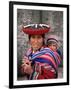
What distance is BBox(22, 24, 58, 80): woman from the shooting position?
194 cm

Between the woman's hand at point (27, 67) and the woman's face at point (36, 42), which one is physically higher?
→ the woman's face at point (36, 42)

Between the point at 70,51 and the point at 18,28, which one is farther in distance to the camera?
the point at 70,51

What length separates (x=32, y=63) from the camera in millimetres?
1954

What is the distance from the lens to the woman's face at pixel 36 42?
1.96 m

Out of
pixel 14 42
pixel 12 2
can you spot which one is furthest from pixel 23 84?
pixel 12 2

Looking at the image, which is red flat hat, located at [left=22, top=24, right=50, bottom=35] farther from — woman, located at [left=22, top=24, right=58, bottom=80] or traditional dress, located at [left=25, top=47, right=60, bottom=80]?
traditional dress, located at [left=25, top=47, right=60, bottom=80]

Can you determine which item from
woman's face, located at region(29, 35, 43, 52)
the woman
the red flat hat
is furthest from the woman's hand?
the red flat hat

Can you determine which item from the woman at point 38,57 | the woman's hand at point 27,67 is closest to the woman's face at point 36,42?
the woman at point 38,57

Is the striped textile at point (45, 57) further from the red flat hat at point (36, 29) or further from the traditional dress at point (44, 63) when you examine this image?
the red flat hat at point (36, 29)

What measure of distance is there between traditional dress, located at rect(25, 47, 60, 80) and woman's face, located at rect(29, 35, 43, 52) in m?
0.03

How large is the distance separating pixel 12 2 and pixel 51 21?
322 millimetres

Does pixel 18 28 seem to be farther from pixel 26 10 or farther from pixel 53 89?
pixel 53 89

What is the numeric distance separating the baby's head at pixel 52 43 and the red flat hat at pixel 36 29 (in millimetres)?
70

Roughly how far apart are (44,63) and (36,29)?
0.25m
